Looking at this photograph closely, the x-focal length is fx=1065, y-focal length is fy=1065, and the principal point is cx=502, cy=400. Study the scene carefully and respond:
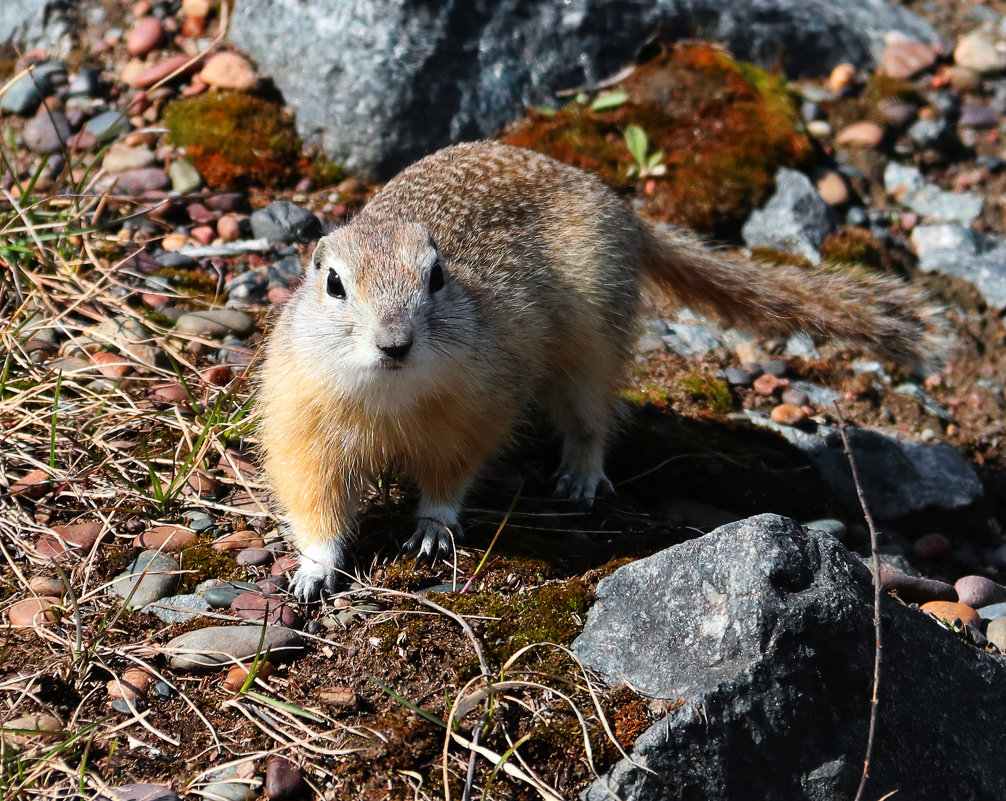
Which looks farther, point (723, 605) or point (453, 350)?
point (453, 350)

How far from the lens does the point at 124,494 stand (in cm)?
560

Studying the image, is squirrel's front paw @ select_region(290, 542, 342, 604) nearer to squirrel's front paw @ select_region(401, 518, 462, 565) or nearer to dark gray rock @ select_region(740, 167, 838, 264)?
squirrel's front paw @ select_region(401, 518, 462, 565)

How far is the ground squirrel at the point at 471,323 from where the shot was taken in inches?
191

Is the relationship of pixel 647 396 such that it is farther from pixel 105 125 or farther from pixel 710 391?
pixel 105 125

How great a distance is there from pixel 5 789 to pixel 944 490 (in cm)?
592

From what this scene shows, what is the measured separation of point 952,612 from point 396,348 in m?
3.34

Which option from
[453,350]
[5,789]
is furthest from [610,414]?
[5,789]

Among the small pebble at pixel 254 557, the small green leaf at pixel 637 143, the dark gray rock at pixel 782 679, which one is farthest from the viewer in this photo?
the small green leaf at pixel 637 143

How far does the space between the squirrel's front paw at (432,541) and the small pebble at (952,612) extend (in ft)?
8.18

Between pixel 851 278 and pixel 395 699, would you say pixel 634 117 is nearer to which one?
pixel 851 278

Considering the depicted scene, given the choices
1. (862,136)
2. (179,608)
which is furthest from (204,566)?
(862,136)

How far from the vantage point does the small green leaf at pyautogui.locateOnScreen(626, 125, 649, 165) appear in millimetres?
9198

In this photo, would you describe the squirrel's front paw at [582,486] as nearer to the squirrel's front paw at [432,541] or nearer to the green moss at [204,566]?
the squirrel's front paw at [432,541]

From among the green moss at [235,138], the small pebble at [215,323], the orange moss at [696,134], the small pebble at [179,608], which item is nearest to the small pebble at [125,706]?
the small pebble at [179,608]
